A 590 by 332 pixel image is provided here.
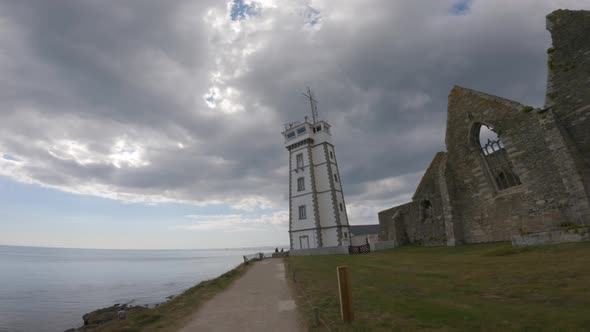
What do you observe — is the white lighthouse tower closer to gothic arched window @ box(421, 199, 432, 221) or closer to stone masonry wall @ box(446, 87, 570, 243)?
gothic arched window @ box(421, 199, 432, 221)

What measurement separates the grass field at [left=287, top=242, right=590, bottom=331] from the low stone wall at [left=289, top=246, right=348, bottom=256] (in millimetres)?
19722

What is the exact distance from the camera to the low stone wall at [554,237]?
1197cm

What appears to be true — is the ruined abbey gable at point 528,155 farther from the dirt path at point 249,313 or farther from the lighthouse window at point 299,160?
the lighthouse window at point 299,160

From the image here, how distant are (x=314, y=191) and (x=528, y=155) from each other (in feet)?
81.6

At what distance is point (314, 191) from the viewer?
3788 centimetres

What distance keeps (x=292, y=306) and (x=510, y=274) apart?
7.41 m

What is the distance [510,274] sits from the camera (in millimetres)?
9141

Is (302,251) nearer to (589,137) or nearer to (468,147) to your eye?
(468,147)

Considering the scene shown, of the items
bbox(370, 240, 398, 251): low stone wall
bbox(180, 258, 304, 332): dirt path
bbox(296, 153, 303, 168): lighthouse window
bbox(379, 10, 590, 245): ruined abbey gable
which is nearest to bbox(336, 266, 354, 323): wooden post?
bbox(180, 258, 304, 332): dirt path

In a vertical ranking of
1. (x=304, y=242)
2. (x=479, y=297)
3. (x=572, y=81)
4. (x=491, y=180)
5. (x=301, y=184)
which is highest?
(x=301, y=184)

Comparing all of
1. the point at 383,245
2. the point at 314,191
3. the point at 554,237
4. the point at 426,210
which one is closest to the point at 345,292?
the point at 554,237

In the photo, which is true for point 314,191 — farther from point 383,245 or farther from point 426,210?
point 426,210

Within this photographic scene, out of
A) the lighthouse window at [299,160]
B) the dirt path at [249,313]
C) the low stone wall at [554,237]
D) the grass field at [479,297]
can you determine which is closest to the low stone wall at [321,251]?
the lighthouse window at [299,160]

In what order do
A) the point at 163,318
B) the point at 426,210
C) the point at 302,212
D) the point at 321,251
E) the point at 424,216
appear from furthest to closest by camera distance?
the point at 302,212 < the point at 321,251 < the point at 426,210 < the point at 424,216 < the point at 163,318
